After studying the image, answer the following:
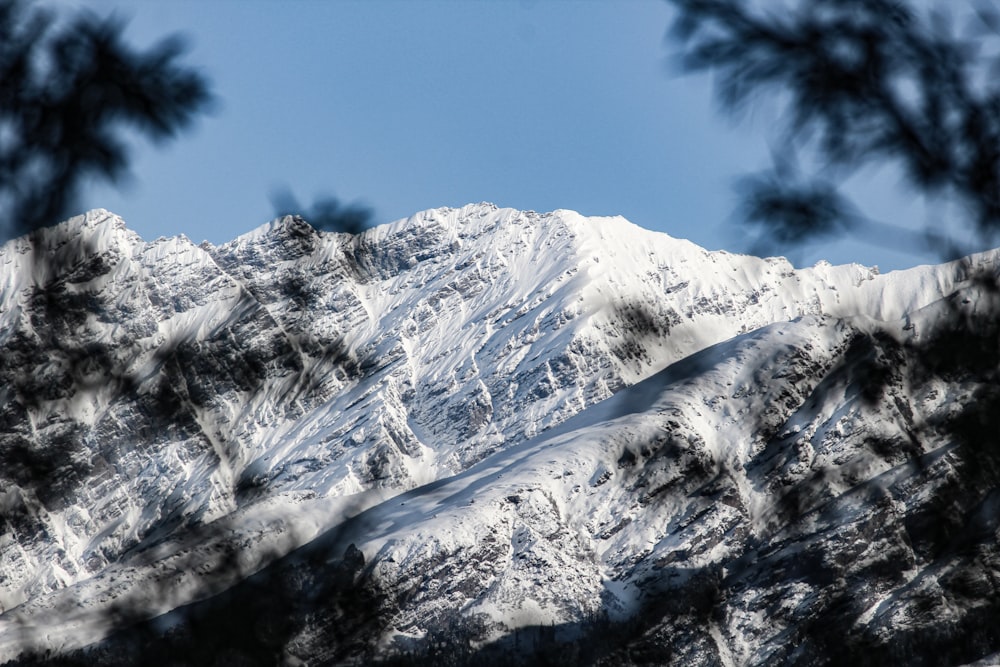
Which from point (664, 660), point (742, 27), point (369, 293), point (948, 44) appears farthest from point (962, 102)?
point (369, 293)

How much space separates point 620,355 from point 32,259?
212 centimetres

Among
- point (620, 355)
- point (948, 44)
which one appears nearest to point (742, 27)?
point (948, 44)

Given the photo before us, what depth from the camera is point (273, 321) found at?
4.77 m

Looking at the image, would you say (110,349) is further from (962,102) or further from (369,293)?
(962,102)

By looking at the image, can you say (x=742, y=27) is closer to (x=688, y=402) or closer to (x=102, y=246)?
(x=688, y=402)

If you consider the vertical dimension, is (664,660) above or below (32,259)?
below

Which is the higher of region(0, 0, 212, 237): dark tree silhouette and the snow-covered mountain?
region(0, 0, 212, 237): dark tree silhouette

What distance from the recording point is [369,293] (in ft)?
22.8

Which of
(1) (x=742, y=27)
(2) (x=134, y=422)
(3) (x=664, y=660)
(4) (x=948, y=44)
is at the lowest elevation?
(3) (x=664, y=660)

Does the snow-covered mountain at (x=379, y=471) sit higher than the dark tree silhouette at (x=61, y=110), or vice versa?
the dark tree silhouette at (x=61, y=110)

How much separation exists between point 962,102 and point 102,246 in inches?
130

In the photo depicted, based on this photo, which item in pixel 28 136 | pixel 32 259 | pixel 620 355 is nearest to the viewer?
pixel 32 259

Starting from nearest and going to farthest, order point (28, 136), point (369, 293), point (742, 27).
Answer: point (28, 136), point (742, 27), point (369, 293)

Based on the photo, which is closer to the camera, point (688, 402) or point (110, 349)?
point (110, 349)
